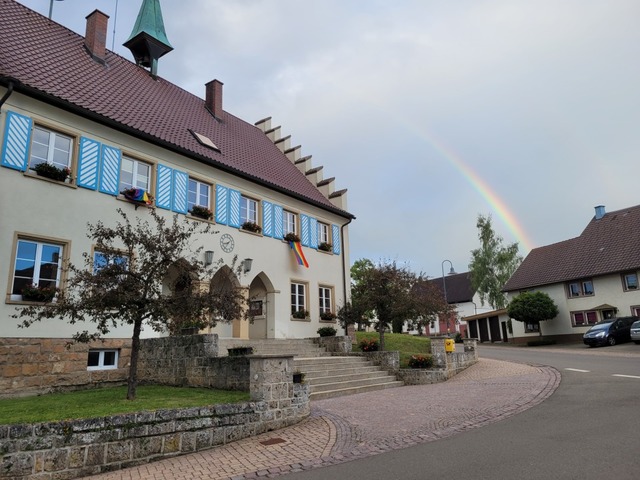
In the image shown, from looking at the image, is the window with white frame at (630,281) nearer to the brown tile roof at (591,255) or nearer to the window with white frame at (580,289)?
the brown tile roof at (591,255)

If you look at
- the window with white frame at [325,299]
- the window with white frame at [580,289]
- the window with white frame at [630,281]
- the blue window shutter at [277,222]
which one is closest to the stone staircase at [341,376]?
the window with white frame at [325,299]

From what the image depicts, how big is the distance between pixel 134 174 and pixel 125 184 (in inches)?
21.0

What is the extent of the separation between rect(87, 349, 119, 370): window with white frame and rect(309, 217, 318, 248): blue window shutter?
10605 millimetres

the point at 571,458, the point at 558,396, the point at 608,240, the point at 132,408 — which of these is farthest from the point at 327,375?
the point at 608,240

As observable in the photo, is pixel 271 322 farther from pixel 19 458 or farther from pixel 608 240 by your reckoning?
pixel 608 240

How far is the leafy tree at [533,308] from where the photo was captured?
115 ft

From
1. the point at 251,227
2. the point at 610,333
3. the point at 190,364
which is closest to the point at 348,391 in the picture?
the point at 190,364

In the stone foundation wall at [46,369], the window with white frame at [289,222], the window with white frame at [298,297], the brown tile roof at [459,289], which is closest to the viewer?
the stone foundation wall at [46,369]

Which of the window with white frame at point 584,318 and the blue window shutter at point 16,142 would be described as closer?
the blue window shutter at point 16,142

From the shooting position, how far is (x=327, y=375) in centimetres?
1399

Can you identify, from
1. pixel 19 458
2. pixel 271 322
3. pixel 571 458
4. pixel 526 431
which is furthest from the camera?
pixel 271 322

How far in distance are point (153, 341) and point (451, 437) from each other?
8.92 metres

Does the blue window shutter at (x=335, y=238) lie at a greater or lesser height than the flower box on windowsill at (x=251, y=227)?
greater

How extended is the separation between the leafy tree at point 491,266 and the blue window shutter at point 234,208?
1537 inches
